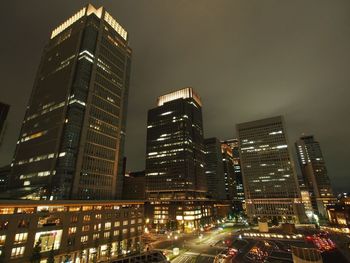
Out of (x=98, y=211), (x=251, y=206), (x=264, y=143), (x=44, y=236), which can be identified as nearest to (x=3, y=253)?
(x=44, y=236)

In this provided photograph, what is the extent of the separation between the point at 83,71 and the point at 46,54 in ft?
162

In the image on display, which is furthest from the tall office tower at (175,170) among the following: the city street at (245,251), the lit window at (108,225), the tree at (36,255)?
the tree at (36,255)

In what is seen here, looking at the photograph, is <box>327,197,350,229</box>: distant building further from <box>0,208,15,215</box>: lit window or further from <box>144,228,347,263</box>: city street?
<box>0,208,15,215</box>: lit window

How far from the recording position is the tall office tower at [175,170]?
152 m

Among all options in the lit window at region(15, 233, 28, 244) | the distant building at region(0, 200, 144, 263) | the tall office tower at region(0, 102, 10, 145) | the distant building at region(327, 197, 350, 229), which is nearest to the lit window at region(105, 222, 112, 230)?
the distant building at region(0, 200, 144, 263)

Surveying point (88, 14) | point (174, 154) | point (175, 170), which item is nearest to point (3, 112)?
point (88, 14)

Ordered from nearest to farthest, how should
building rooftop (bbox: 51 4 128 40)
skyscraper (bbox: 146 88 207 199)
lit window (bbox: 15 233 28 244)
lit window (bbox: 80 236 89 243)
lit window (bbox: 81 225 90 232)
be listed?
lit window (bbox: 15 233 28 244), lit window (bbox: 80 236 89 243), lit window (bbox: 81 225 90 232), building rooftop (bbox: 51 4 128 40), skyscraper (bbox: 146 88 207 199)

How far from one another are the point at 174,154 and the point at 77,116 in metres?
93.5

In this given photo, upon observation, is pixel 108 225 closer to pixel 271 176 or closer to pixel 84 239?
pixel 84 239

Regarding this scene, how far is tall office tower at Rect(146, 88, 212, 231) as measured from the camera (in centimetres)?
15175

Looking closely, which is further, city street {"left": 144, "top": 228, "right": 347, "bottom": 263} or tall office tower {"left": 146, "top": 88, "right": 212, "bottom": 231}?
tall office tower {"left": 146, "top": 88, "right": 212, "bottom": 231}

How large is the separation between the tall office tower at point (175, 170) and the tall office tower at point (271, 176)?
42412mm

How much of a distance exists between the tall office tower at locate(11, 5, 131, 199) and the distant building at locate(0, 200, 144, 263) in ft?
77.1

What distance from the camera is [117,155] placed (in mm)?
118438
